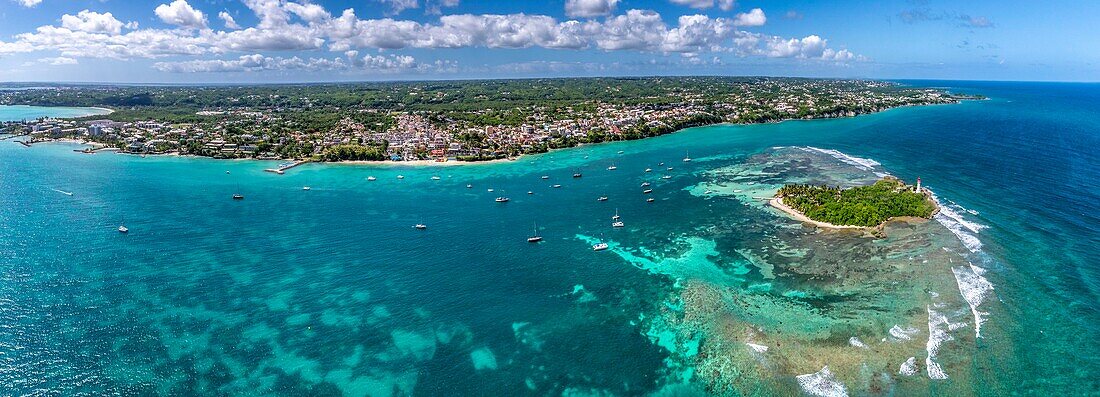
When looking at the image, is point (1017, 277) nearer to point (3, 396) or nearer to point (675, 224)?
point (675, 224)

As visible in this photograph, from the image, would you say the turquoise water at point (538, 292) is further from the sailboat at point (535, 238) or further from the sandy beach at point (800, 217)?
the sandy beach at point (800, 217)

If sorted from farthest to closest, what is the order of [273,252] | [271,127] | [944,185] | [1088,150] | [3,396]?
[271,127]
[1088,150]
[944,185]
[273,252]
[3,396]

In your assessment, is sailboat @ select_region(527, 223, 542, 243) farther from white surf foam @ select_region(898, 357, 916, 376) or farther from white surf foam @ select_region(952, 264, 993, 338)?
white surf foam @ select_region(952, 264, 993, 338)

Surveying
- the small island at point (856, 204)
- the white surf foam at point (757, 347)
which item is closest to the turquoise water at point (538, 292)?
the white surf foam at point (757, 347)

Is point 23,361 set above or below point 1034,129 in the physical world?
below

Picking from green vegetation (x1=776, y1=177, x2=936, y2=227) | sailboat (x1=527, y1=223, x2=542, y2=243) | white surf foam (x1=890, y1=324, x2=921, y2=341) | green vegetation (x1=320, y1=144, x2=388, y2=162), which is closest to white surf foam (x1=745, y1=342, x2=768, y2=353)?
white surf foam (x1=890, y1=324, x2=921, y2=341)

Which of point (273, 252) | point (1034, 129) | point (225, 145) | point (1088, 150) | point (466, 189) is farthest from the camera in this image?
point (1034, 129)

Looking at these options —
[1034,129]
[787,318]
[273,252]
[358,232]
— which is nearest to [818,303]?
[787,318]
